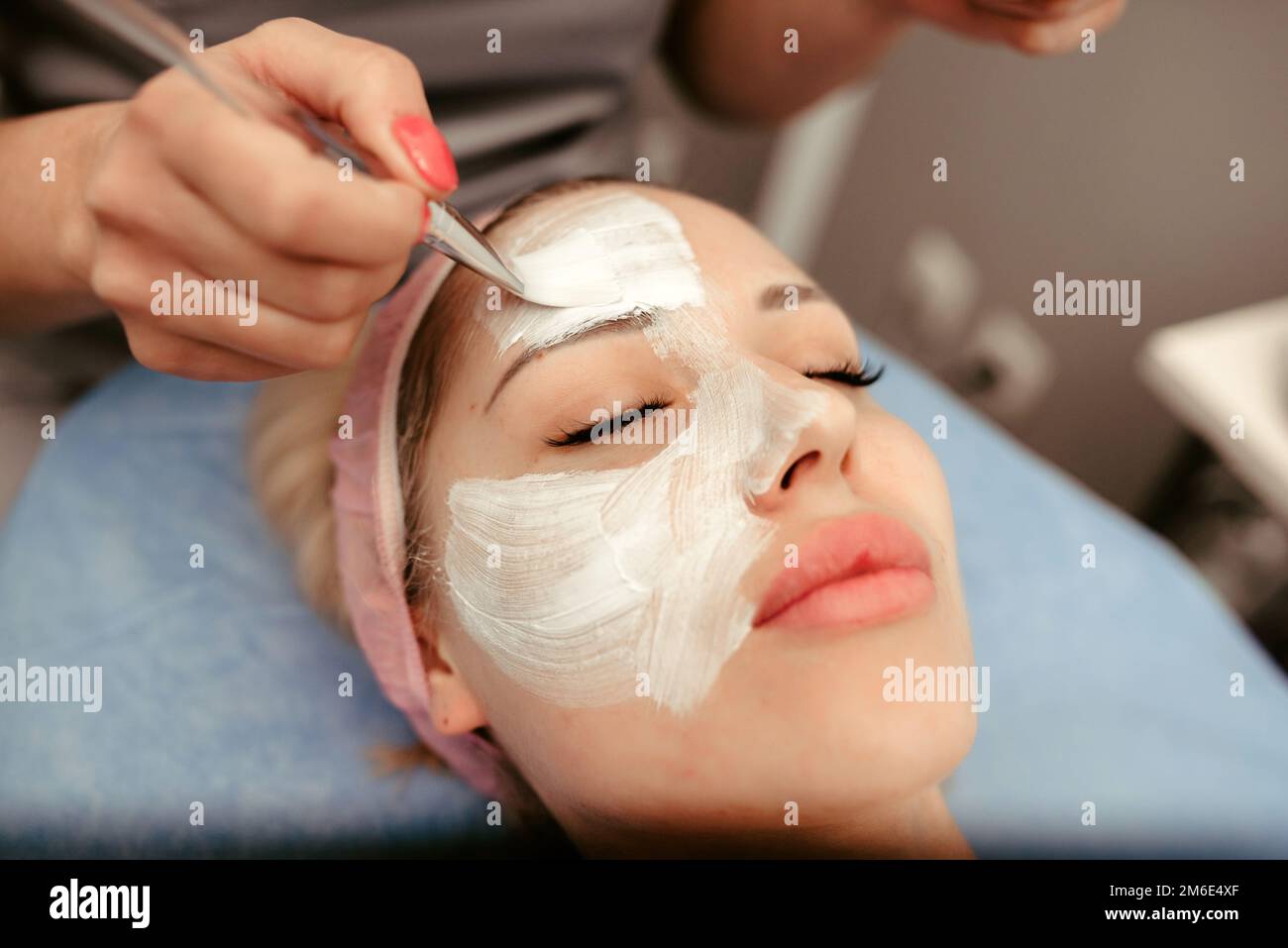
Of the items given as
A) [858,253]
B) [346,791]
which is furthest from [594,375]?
[858,253]

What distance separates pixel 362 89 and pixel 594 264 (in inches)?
7.0

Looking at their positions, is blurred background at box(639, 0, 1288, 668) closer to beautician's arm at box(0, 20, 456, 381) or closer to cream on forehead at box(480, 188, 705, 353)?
cream on forehead at box(480, 188, 705, 353)

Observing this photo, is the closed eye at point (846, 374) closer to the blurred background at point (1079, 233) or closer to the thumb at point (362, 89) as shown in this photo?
the thumb at point (362, 89)

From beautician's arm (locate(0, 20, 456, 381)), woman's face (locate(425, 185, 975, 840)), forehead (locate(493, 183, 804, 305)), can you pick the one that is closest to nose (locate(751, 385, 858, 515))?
woman's face (locate(425, 185, 975, 840))

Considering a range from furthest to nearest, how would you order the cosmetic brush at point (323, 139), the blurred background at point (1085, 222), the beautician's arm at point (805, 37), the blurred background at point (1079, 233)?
the blurred background at point (1085, 222) < the blurred background at point (1079, 233) < the beautician's arm at point (805, 37) < the cosmetic brush at point (323, 139)

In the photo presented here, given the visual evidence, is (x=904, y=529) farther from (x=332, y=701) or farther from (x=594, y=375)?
(x=332, y=701)

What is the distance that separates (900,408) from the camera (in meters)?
0.97

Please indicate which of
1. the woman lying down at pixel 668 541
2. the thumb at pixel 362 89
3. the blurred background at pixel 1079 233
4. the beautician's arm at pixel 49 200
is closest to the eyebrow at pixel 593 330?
the woman lying down at pixel 668 541

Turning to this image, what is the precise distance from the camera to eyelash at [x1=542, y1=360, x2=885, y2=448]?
548mm

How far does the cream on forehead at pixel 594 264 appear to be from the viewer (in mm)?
556

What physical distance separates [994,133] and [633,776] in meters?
1.04

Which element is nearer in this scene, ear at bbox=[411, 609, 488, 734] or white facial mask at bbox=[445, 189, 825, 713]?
white facial mask at bbox=[445, 189, 825, 713]

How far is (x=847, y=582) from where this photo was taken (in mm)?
532

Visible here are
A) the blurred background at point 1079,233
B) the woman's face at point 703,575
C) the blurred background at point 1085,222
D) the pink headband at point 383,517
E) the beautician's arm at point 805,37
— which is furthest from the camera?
the blurred background at point 1085,222
